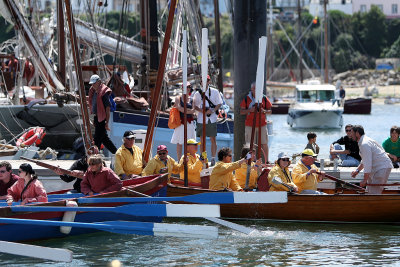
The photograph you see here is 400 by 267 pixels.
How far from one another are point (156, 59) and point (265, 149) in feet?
19.6

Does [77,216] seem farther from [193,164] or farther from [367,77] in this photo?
[367,77]

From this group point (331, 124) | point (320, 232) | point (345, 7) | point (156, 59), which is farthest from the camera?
point (345, 7)

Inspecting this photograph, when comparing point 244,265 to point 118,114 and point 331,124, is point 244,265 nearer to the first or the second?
point 118,114

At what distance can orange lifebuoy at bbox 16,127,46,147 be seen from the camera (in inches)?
798

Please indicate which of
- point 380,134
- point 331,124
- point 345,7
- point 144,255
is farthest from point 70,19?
point 345,7

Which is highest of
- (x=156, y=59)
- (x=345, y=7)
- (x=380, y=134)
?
(x=345, y=7)

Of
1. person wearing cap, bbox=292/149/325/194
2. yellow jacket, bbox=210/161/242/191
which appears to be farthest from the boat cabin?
yellow jacket, bbox=210/161/242/191

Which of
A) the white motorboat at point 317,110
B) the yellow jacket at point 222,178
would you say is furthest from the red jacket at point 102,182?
the white motorboat at point 317,110

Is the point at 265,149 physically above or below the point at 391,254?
above

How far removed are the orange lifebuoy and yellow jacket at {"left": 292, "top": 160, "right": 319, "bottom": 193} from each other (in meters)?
7.85

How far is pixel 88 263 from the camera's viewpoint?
1208 centimetres

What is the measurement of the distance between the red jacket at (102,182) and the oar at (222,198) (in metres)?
0.38

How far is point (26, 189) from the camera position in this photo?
12891mm

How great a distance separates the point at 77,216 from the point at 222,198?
230cm
